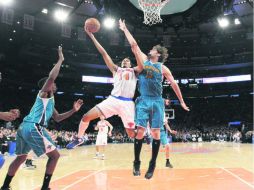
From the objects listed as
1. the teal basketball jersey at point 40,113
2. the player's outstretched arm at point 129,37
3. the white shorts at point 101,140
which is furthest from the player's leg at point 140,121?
the white shorts at point 101,140

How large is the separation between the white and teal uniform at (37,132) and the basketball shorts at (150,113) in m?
1.70

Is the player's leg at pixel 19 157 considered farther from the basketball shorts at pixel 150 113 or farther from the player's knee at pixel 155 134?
the player's knee at pixel 155 134

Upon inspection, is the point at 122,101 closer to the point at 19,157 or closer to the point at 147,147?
the point at 19,157

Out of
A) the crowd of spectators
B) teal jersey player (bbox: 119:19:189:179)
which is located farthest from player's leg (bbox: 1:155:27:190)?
the crowd of spectators

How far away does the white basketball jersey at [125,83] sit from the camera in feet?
19.1

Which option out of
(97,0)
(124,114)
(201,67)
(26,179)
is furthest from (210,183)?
(201,67)

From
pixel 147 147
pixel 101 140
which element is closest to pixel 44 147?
pixel 101 140

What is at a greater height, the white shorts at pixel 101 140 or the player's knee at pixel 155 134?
the player's knee at pixel 155 134

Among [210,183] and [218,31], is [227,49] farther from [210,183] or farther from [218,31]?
[210,183]

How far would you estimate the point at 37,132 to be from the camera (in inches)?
216

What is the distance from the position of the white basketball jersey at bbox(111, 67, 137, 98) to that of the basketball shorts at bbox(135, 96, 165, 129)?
14.1 inches

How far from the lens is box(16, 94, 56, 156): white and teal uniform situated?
17.9 feet

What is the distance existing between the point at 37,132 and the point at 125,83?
1.89 meters

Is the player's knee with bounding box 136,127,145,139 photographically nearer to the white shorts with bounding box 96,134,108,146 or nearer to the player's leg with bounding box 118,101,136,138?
the player's leg with bounding box 118,101,136,138
